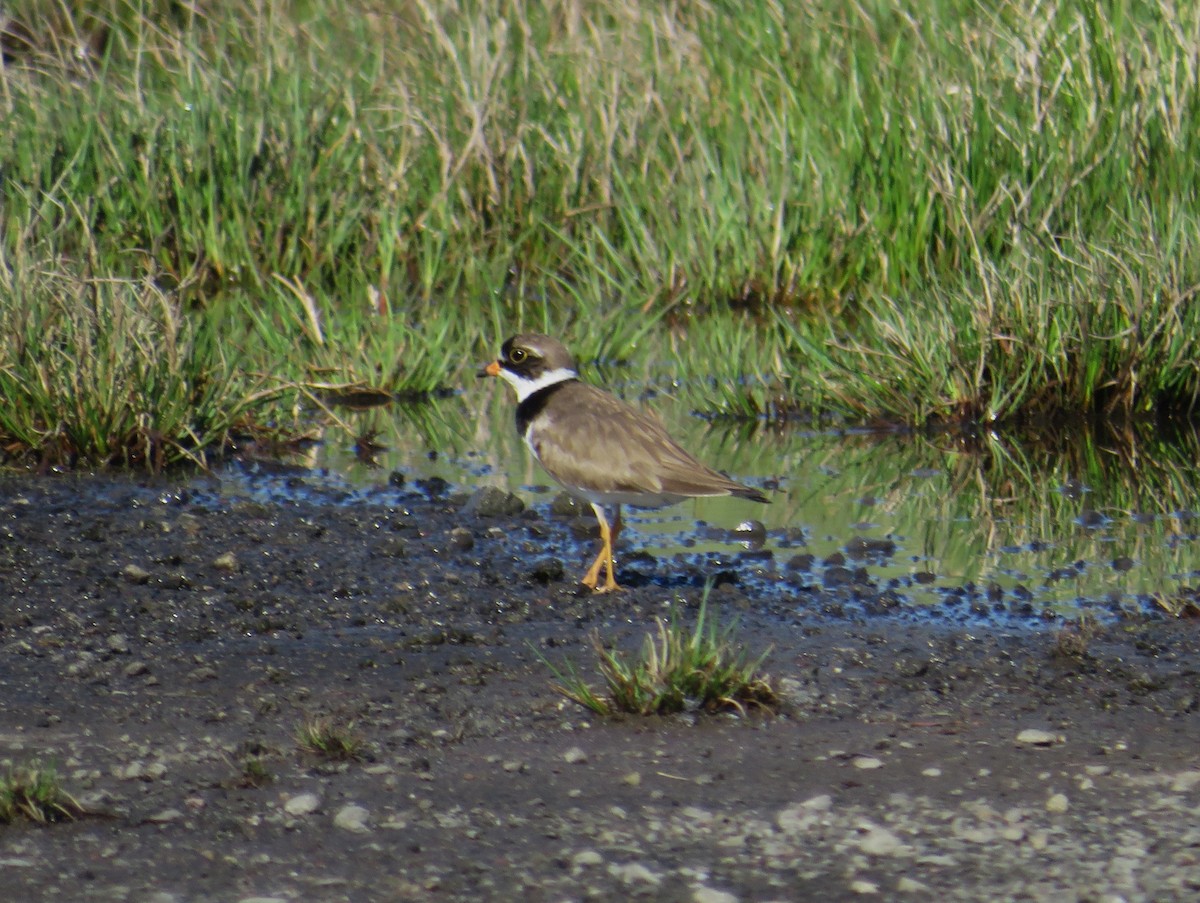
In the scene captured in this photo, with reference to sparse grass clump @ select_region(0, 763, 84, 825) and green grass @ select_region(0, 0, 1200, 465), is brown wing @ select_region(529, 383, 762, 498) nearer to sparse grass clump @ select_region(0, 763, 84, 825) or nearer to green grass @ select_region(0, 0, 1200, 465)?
green grass @ select_region(0, 0, 1200, 465)

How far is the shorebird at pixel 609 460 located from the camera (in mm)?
6270

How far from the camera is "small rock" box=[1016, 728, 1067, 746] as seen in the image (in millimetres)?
4742

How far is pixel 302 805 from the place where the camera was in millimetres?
4316

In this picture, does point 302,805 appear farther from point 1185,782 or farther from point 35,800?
point 1185,782

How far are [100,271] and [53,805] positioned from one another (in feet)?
16.0

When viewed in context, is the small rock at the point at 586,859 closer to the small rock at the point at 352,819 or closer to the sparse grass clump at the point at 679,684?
the small rock at the point at 352,819

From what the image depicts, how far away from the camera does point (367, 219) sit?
11766mm

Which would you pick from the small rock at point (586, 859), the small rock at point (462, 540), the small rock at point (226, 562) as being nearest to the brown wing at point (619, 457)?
the small rock at point (462, 540)

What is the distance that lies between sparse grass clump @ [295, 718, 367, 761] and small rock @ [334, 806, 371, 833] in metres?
0.32

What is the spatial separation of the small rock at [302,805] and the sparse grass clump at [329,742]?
0.89 feet

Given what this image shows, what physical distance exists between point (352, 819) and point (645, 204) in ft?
24.7

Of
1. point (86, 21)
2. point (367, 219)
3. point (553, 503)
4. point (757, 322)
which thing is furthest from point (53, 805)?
point (86, 21)

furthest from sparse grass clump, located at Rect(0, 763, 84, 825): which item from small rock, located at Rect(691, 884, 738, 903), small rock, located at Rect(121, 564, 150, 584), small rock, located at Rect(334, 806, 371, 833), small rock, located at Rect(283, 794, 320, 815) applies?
small rock, located at Rect(121, 564, 150, 584)

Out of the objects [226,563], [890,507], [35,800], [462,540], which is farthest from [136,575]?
[890,507]
